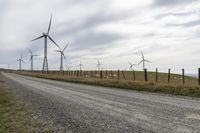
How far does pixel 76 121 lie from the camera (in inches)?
508

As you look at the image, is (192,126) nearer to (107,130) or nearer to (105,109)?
(107,130)

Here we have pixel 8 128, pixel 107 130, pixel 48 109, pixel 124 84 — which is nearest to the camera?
pixel 107 130

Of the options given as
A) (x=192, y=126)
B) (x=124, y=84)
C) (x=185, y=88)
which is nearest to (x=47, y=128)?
(x=192, y=126)

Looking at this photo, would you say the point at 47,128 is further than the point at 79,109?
No

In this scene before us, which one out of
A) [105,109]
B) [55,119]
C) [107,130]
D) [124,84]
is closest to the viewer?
[107,130]

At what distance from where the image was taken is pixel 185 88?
25938mm

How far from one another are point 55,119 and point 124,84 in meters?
21.1

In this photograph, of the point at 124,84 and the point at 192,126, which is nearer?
the point at 192,126

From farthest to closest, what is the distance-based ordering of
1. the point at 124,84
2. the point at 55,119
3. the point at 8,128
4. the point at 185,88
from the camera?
1. the point at 124,84
2. the point at 185,88
3. the point at 55,119
4. the point at 8,128

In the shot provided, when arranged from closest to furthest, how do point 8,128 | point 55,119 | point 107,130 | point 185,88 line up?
point 107,130, point 8,128, point 55,119, point 185,88

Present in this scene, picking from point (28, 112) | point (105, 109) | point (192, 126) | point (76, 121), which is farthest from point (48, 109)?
point (192, 126)

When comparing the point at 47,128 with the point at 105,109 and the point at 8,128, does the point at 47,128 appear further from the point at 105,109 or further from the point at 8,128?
the point at 105,109

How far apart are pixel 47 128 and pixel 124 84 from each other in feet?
75.6

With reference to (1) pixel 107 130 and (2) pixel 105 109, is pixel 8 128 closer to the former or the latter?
(1) pixel 107 130
